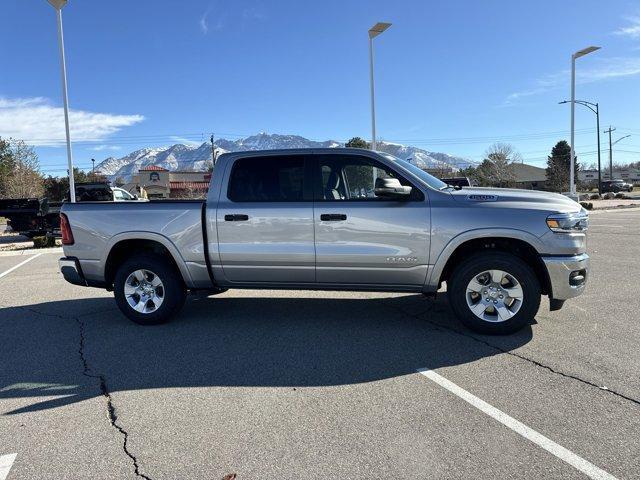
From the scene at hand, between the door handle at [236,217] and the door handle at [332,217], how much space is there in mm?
879

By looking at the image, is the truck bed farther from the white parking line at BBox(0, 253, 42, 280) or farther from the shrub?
the shrub

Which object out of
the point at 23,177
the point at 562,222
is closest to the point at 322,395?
the point at 562,222

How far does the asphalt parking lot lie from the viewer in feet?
9.52

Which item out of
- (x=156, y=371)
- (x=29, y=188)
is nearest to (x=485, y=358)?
(x=156, y=371)

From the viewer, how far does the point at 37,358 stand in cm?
481

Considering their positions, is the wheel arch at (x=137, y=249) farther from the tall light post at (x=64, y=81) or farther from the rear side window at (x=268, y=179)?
the tall light post at (x=64, y=81)

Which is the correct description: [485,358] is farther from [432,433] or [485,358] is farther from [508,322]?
[432,433]

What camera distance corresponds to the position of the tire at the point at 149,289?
5777 mm

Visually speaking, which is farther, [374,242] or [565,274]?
[374,242]

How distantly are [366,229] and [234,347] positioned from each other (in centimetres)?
184

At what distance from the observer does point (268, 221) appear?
5.45 m

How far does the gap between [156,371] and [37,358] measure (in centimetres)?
138

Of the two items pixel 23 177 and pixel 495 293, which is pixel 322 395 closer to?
pixel 495 293

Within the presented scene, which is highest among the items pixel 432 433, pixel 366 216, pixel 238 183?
pixel 238 183
